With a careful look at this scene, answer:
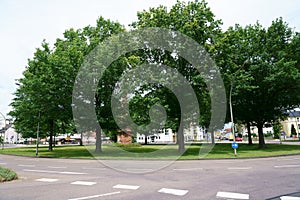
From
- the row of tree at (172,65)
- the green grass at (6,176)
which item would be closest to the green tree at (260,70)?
the row of tree at (172,65)

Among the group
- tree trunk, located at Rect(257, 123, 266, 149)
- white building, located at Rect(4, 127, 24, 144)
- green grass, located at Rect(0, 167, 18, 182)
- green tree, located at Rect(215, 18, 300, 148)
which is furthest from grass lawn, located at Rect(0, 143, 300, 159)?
white building, located at Rect(4, 127, 24, 144)

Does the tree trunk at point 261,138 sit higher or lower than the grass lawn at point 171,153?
higher

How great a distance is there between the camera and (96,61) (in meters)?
22.2

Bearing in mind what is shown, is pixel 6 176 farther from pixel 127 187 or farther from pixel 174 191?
pixel 174 191

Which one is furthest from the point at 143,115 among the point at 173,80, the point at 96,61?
the point at 96,61

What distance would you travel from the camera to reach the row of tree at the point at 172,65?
23203mm

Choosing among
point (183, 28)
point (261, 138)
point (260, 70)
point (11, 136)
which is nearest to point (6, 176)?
point (183, 28)

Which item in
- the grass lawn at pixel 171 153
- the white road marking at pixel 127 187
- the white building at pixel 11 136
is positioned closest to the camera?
the white road marking at pixel 127 187

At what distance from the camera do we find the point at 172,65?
2358cm

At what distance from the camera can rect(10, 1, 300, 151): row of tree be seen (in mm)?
23203

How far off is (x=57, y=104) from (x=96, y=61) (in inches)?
246

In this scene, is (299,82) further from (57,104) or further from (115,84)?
(57,104)

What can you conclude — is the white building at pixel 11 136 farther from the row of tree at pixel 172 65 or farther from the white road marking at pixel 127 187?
the white road marking at pixel 127 187

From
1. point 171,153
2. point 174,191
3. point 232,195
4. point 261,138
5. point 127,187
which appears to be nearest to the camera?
point 232,195
